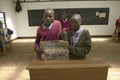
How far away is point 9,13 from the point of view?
6.76 meters

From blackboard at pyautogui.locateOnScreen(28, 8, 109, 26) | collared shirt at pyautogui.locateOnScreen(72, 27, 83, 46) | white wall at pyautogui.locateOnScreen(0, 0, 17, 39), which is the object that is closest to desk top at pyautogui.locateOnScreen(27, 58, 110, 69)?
collared shirt at pyautogui.locateOnScreen(72, 27, 83, 46)

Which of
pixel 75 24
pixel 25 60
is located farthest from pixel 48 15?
pixel 25 60

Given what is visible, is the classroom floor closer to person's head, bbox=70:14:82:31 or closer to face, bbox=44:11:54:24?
face, bbox=44:11:54:24

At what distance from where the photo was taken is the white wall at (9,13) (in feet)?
20.7

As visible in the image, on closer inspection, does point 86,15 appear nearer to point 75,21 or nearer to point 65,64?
point 75,21

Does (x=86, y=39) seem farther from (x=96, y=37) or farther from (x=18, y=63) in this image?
(x=96, y=37)

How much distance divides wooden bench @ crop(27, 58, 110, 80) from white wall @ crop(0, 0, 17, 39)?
5.21 m

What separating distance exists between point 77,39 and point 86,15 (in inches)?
227

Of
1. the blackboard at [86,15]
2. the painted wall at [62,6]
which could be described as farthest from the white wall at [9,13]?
the blackboard at [86,15]

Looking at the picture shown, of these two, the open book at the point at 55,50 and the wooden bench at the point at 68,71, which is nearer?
the wooden bench at the point at 68,71

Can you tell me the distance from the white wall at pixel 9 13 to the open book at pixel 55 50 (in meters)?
5.05

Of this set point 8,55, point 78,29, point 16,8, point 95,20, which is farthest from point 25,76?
point 95,20

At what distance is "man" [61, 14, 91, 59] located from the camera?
5.67ft

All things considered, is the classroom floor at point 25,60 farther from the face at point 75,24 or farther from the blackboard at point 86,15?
the face at point 75,24
